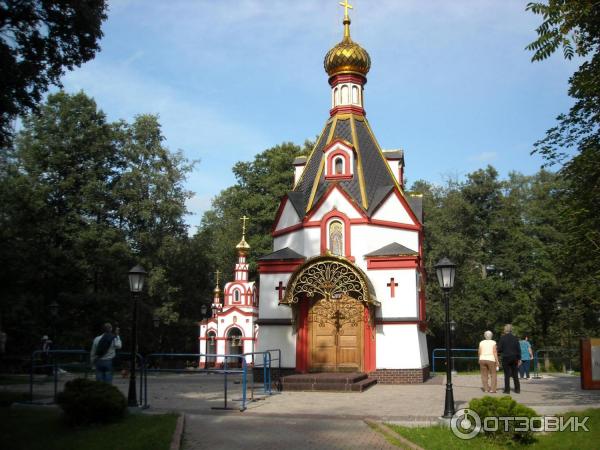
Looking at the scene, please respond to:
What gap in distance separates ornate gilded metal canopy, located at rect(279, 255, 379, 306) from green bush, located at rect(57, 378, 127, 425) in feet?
29.3

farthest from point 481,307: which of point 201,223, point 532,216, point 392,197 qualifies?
point 201,223

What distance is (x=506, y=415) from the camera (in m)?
8.34

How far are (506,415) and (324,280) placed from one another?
10322 millimetres

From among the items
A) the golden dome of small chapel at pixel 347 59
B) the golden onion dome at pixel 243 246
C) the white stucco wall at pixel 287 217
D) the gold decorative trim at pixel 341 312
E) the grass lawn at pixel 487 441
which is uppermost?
the golden dome of small chapel at pixel 347 59

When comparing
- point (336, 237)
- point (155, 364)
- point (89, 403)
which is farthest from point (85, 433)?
point (155, 364)

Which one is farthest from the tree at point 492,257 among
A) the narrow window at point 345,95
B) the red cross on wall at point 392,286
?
the red cross on wall at point 392,286

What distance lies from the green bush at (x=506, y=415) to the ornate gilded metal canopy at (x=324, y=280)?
9635 millimetres

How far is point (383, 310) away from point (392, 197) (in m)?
4.09

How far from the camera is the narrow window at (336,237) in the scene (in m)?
19.9

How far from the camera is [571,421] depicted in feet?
31.0

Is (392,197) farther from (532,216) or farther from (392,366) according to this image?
(532,216)

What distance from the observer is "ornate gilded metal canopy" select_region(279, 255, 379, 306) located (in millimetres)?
18234

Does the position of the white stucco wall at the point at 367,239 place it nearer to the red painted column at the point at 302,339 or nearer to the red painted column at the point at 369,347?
the red painted column at the point at 369,347

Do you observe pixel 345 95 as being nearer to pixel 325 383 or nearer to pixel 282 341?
pixel 282 341
